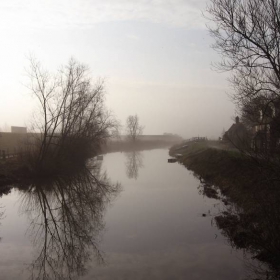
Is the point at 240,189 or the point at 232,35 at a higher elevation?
the point at 232,35

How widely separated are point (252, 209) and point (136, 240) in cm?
441

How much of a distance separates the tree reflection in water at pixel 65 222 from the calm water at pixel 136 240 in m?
0.05

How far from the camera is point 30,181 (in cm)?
2205

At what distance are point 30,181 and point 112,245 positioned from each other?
14.0 metres

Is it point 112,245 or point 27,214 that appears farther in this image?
point 27,214

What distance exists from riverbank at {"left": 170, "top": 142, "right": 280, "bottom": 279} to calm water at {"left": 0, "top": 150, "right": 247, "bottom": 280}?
50cm

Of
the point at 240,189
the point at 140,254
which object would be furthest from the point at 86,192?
the point at 140,254

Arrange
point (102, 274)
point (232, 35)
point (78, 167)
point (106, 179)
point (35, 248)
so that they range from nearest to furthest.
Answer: point (102, 274)
point (35, 248)
point (232, 35)
point (106, 179)
point (78, 167)

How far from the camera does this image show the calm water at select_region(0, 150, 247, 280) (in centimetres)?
783

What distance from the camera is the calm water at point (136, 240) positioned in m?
7.83

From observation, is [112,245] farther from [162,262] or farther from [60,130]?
[60,130]

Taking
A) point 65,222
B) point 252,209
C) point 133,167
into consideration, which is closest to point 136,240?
point 65,222

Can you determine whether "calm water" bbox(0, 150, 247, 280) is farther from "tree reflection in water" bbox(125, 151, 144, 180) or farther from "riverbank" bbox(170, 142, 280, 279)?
"tree reflection in water" bbox(125, 151, 144, 180)

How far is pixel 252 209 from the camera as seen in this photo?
11.4 m
